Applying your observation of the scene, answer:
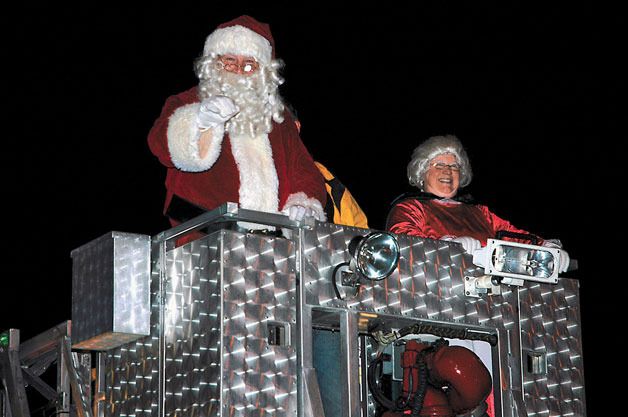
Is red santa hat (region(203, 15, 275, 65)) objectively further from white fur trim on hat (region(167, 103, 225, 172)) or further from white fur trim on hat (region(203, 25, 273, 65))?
white fur trim on hat (region(167, 103, 225, 172))

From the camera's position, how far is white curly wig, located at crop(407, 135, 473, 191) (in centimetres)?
560

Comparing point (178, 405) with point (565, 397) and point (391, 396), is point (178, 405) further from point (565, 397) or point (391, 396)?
point (565, 397)

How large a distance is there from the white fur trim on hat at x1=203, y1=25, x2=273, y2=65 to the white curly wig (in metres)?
0.92

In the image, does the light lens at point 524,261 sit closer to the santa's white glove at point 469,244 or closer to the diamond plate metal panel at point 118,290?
the santa's white glove at point 469,244

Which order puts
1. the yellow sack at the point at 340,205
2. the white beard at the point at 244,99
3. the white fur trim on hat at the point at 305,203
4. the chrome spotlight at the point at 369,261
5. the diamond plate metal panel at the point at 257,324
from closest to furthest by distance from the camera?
the diamond plate metal panel at the point at 257,324 → the chrome spotlight at the point at 369,261 → the white fur trim on hat at the point at 305,203 → the white beard at the point at 244,99 → the yellow sack at the point at 340,205

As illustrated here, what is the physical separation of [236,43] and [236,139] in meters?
0.46

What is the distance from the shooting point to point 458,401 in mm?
4602

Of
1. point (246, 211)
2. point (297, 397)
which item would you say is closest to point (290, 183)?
point (246, 211)

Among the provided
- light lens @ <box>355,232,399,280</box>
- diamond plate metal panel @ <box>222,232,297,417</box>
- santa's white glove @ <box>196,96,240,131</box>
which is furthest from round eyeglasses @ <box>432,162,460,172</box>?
diamond plate metal panel @ <box>222,232,297,417</box>

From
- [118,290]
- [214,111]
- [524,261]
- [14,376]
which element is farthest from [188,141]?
[14,376]

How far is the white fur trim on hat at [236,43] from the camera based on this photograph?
5176 mm

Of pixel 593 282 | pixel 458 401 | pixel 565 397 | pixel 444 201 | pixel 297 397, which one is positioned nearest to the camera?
pixel 297 397

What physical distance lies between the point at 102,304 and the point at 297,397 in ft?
2.76

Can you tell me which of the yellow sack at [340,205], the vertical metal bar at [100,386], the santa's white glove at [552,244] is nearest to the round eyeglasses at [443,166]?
the yellow sack at [340,205]
